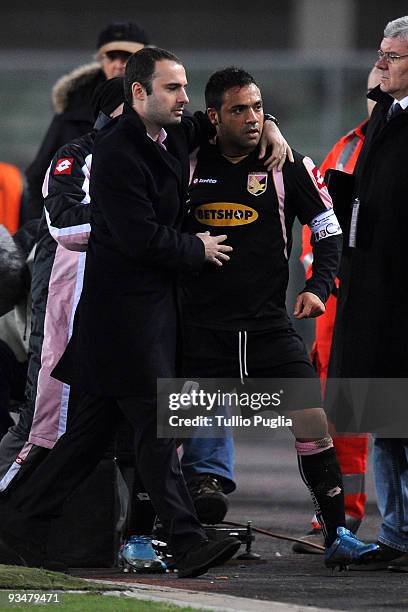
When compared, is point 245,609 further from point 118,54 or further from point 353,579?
point 118,54

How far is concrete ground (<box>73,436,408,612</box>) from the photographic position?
6215 millimetres

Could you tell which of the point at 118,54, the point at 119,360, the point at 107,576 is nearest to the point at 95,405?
the point at 119,360

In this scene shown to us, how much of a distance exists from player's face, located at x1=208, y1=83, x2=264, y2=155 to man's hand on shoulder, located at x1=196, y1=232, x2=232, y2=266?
1.49 ft

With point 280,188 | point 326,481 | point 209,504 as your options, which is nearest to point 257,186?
point 280,188

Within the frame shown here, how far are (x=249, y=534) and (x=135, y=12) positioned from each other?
53.8 feet

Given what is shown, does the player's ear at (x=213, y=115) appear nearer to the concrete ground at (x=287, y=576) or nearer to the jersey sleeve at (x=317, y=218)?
the jersey sleeve at (x=317, y=218)

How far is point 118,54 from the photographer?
9.52 meters

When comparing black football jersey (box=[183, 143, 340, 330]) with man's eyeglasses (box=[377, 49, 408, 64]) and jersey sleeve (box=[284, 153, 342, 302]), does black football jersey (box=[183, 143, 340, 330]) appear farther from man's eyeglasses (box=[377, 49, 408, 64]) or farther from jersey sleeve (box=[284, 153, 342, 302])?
man's eyeglasses (box=[377, 49, 408, 64])

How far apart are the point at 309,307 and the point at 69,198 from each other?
107 centimetres

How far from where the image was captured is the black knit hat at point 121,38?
9.50m

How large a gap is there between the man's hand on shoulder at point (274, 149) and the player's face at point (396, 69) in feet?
1.90

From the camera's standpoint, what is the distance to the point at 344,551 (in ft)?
23.1

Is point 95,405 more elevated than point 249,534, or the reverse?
point 95,405

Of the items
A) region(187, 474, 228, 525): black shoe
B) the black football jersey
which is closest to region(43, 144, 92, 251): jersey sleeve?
the black football jersey
